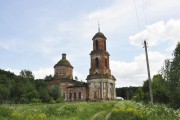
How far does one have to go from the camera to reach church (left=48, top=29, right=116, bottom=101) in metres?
65.9

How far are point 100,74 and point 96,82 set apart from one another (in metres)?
2.14

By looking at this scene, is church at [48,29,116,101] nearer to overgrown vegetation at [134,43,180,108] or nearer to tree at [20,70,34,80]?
tree at [20,70,34,80]

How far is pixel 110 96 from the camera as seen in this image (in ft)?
220

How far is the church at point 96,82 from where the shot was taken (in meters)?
65.9

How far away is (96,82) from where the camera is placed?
66250 millimetres

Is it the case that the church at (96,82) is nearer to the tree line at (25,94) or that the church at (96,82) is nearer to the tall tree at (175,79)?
the tree line at (25,94)

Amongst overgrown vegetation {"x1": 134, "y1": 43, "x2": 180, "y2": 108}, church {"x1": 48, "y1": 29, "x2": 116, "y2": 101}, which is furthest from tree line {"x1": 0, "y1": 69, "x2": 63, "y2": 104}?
overgrown vegetation {"x1": 134, "y1": 43, "x2": 180, "y2": 108}

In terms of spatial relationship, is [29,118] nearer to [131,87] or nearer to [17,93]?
[17,93]

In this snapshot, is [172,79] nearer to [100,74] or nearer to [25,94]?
[100,74]

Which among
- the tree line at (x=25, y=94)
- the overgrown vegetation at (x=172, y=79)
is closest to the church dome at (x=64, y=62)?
the tree line at (x=25, y=94)

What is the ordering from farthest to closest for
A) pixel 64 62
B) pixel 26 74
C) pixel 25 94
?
1. pixel 26 74
2. pixel 64 62
3. pixel 25 94

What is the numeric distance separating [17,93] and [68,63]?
780 inches

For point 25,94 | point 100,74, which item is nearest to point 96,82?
point 100,74

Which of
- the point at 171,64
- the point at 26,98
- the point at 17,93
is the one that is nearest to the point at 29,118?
the point at 171,64
